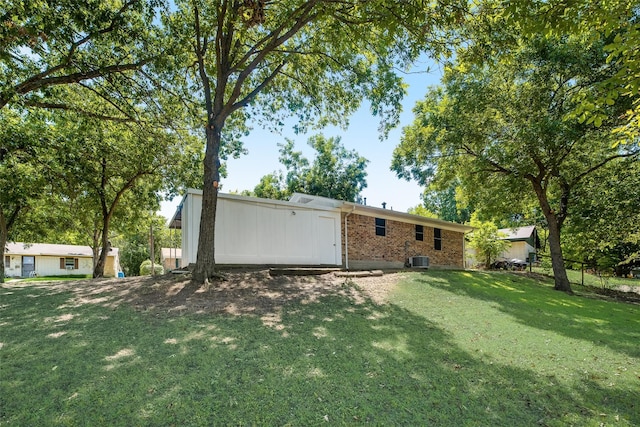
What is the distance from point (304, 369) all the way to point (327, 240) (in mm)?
8779

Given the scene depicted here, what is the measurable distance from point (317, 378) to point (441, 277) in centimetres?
898

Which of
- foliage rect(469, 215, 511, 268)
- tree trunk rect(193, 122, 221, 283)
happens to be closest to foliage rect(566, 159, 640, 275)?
foliage rect(469, 215, 511, 268)

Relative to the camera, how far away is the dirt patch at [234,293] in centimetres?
602

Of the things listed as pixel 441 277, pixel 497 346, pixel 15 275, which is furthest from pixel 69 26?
pixel 15 275

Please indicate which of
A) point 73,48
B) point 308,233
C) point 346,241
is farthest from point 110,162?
point 346,241

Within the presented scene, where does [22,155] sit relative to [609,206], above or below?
above

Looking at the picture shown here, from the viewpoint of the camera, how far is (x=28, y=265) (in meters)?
28.7

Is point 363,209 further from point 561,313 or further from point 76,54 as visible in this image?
point 76,54

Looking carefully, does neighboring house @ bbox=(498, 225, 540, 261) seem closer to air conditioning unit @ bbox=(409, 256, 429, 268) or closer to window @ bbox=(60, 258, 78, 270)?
air conditioning unit @ bbox=(409, 256, 429, 268)

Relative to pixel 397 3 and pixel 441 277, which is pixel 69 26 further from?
pixel 441 277

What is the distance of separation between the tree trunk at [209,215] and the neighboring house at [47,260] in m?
27.3

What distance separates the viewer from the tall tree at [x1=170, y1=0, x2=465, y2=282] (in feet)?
21.4

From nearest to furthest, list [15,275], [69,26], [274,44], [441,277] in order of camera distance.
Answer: [69,26], [274,44], [441,277], [15,275]

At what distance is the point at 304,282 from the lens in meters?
8.91
